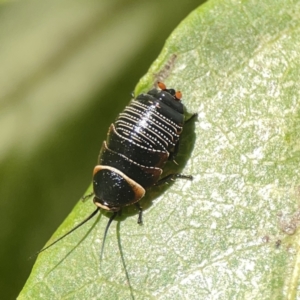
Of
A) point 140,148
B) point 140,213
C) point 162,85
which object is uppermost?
point 162,85

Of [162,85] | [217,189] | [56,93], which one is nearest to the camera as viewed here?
Result: [217,189]

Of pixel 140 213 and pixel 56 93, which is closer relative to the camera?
pixel 140 213

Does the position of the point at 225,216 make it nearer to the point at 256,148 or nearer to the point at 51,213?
the point at 256,148

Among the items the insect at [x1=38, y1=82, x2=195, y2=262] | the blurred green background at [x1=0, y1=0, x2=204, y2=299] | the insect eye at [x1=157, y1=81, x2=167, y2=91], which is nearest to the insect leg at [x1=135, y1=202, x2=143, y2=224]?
the insect at [x1=38, y1=82, x2=195, y2=262]

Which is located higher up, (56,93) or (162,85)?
(162,85)

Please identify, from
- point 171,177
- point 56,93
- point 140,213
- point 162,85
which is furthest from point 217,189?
point 56,93

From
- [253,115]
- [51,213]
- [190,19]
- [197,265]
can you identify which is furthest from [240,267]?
[51,213]

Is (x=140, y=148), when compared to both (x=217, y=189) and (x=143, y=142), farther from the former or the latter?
(x=217, y=189)
